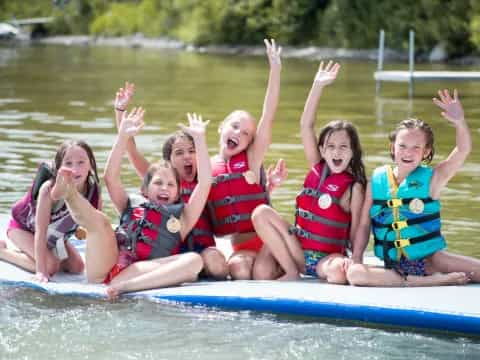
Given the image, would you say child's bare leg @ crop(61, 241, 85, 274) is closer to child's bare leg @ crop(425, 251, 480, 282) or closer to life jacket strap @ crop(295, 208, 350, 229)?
life jacket strap @ crop(295, 208, 350, 229)

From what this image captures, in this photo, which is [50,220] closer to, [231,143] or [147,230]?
[147,230]

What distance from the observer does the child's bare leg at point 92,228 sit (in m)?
4.67

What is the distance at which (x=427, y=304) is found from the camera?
14.5 feet

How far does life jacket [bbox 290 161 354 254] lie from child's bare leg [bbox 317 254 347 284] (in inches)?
2.8

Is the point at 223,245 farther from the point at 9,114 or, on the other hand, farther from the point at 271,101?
the point at 9,114

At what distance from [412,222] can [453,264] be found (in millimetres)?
272

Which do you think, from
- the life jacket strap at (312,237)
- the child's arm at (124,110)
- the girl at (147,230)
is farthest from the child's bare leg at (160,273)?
the child's arm at (124,110)

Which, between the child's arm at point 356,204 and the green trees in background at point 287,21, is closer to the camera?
the child's arm at point 356,204

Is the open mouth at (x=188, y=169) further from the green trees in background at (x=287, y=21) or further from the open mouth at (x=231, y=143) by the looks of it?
the green trees in background at (x=287, y=21)

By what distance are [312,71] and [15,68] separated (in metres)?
6.76

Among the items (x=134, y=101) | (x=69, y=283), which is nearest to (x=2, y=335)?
(x=69, y=283)

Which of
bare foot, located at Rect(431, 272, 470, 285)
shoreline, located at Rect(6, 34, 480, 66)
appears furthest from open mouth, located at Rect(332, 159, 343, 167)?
shoreline, located at Rect(6, 34, 480, 66)

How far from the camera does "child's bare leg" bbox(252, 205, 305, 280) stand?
15.9 feet

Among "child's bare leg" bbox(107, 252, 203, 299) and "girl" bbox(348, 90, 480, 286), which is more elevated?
"girl" bbox(348, 90, 480, 286)
